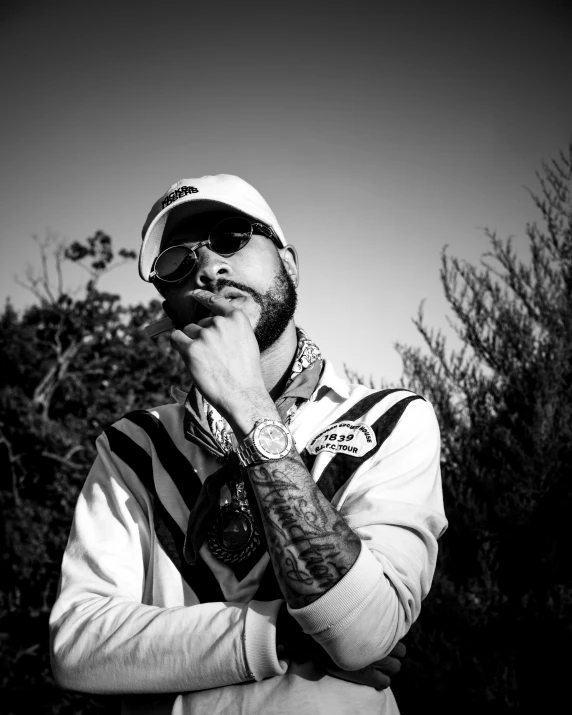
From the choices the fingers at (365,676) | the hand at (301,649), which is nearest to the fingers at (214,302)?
the hand at (301,649)

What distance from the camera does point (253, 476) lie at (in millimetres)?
1589

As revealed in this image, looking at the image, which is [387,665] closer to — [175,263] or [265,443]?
[265,443]

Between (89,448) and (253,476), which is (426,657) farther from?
(89,448)

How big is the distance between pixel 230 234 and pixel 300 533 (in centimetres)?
130

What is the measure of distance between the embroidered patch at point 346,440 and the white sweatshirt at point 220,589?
0.01 metres

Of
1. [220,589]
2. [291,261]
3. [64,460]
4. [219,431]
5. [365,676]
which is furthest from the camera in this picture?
[64,460]

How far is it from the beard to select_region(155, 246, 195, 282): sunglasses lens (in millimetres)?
174

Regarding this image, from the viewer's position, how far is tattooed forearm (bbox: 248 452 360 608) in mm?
1449

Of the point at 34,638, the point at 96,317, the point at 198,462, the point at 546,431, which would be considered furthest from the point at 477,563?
the point at 96,317

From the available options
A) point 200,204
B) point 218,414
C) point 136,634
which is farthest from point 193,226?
point 136,634

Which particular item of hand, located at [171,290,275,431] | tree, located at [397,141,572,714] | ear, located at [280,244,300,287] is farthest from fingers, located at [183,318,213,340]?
tree, located at [397,141,572,714]

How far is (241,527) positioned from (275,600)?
28 cm

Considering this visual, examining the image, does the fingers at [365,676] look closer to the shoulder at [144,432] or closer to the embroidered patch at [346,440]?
the embroidered patch at [346,440]

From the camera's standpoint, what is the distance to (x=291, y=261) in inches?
104
